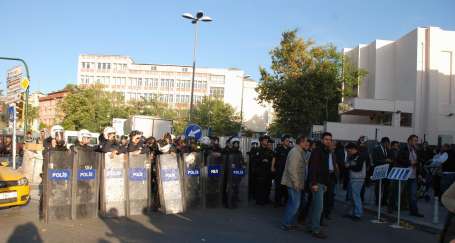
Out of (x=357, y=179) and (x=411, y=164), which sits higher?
(x=411, y=164)

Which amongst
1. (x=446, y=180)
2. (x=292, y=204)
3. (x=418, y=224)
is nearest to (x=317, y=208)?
(x=292, y=204)

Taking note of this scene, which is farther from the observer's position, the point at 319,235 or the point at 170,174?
the point at 170,174

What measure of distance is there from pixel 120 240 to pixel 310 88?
26191 millimetres

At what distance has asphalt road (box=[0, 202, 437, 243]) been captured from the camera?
777 cm

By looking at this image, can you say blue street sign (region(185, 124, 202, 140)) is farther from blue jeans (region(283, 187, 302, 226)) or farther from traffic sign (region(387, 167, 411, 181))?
blue jeans (region(283, 187, 302, 226))

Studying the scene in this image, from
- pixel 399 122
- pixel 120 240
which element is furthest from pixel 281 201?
pixel 399 122

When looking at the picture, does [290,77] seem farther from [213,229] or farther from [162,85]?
[162,85]

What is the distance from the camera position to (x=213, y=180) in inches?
460

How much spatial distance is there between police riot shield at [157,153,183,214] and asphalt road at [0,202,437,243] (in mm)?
376

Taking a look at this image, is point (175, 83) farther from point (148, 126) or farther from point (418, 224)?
point (418, 224)

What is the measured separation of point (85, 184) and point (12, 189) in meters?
1.50

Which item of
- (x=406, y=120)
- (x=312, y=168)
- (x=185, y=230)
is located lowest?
(x=185, y=230)

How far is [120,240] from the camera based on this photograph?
24.8 feet

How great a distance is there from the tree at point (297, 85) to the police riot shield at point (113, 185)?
23.2 m
